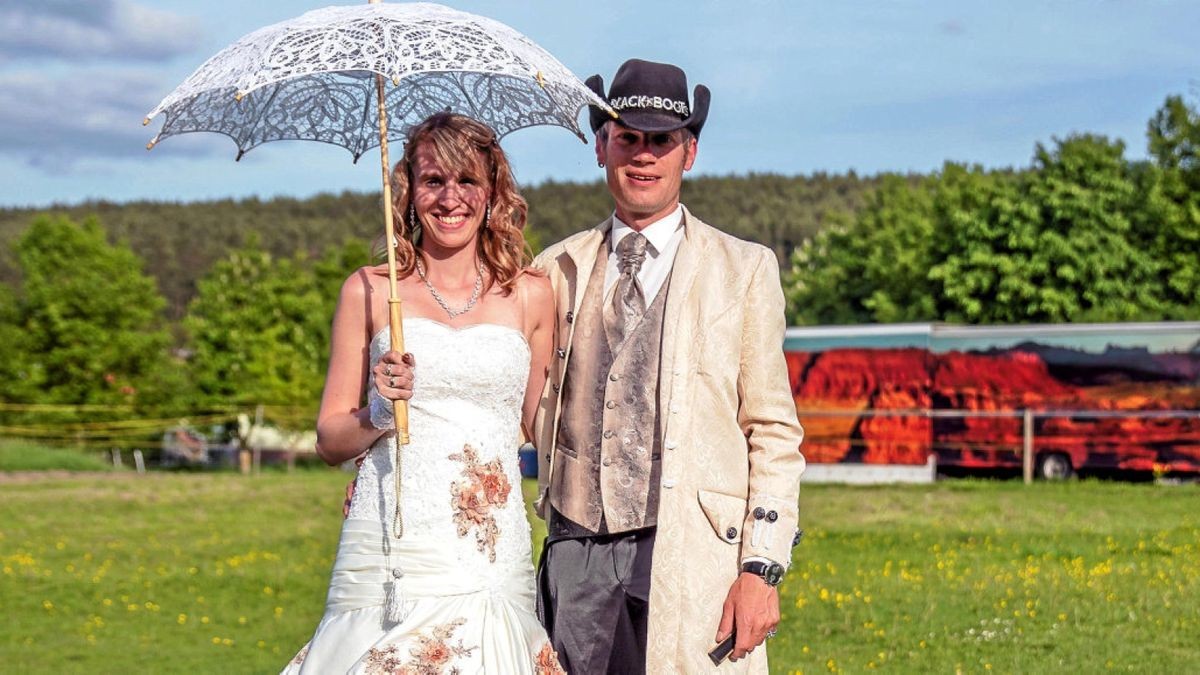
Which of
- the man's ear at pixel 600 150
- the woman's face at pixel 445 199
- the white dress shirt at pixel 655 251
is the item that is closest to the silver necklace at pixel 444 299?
the woman's face at pixel 445 199

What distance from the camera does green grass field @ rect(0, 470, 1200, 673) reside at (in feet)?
35.6

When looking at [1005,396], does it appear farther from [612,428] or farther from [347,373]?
[347,373]

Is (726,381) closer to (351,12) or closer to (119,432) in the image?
(351,12)

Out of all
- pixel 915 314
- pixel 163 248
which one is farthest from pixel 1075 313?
pixel 163 248

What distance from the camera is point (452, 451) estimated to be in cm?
447

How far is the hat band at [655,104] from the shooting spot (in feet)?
15.2

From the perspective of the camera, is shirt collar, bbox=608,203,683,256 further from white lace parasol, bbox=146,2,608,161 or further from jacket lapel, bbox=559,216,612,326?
white lace parasol, bbox=146,2,608,161

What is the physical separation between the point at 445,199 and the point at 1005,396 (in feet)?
89.6

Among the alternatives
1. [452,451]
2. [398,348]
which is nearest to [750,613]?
[452,451]

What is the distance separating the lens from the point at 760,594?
4.50 metres

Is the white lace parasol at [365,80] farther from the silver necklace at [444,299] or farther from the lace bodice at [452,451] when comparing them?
the lace bodice at [452,451]

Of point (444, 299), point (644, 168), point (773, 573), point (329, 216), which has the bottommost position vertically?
point (773, 573)

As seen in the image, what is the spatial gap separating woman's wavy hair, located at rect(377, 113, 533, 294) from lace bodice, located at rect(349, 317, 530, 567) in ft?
0.73

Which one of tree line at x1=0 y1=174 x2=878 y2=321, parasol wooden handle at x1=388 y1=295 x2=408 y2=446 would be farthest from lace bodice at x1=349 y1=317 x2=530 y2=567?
tree line at x1=0 y1=174 x2=878 y2=321
